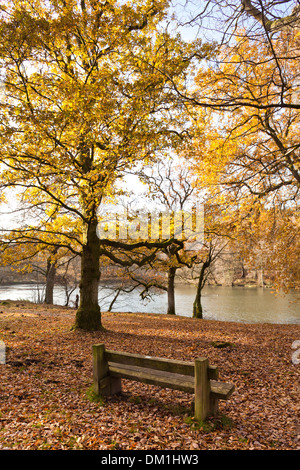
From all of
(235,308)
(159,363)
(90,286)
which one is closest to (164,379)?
(159,363)

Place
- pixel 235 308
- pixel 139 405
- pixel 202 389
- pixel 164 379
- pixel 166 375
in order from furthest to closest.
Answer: pixel 235 308, pixel 139 405, pixel 166 375, pixel 164 379, pixel 202 389

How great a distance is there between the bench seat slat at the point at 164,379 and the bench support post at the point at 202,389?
102 millimetres

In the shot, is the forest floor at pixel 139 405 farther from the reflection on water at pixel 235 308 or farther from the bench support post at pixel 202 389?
the reflection on water at pixel 235 308

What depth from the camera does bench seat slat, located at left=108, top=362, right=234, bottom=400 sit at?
3871 millimetres

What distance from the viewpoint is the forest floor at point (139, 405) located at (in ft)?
11.7

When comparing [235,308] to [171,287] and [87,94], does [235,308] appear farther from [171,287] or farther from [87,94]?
[87,94]

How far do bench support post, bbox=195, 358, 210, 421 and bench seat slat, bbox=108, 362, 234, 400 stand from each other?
102 mm

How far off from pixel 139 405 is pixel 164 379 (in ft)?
2.87

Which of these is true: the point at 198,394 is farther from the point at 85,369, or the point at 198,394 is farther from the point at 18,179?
the point at 18,179

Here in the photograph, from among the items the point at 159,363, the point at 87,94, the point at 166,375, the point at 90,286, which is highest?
the point at 87,94

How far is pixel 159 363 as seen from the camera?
14.2ft

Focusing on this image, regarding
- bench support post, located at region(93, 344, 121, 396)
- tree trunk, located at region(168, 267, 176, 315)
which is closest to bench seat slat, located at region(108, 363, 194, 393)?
bench support post, located at region(93, 344, 121, 396)

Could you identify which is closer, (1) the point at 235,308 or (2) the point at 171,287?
(2) the point at 171,287

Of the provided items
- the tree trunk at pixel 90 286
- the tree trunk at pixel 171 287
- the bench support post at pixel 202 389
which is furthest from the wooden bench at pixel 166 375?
Result: the tree trunk at pixel 171 287
